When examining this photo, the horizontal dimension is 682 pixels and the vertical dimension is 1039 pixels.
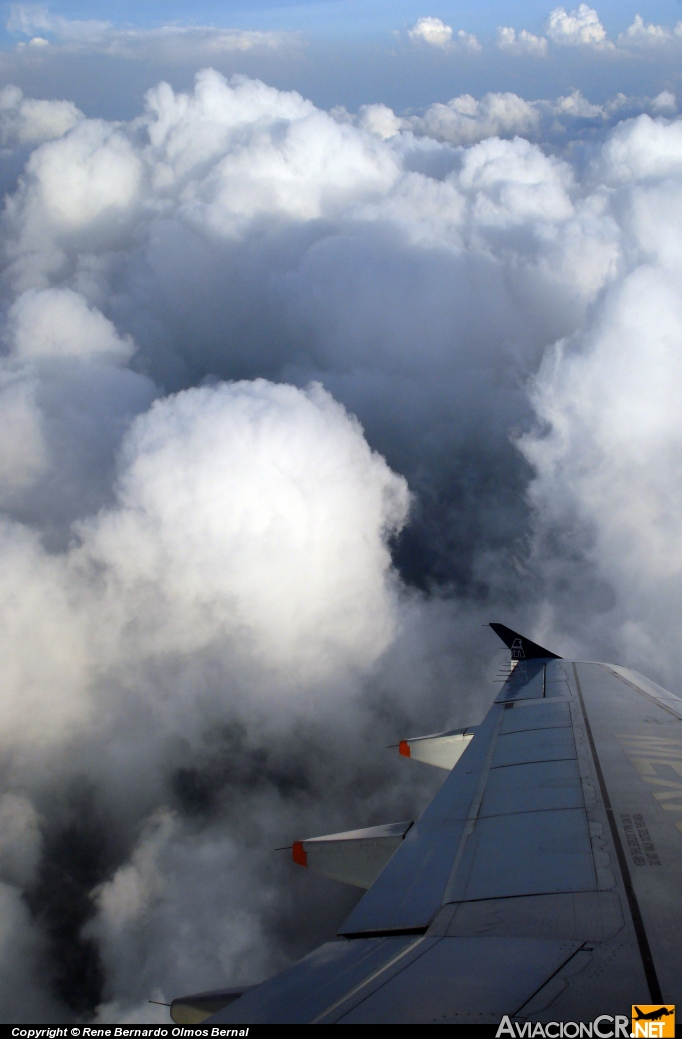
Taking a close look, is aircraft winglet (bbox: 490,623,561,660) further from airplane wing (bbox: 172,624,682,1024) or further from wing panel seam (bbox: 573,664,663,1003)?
wing panel seam (bbox: 573,664,663,1003)

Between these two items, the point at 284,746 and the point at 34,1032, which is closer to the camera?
the point at 34,1032

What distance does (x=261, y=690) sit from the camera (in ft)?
436

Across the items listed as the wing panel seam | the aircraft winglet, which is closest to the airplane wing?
the wing panel seam

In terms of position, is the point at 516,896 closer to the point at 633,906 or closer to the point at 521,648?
the point at 633,906

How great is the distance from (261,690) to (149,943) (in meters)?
51.5

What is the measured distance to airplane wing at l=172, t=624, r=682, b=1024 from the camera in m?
4.17

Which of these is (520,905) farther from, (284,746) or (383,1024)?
(284,746)

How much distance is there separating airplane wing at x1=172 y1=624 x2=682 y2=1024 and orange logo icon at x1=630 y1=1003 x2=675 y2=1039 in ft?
0.20

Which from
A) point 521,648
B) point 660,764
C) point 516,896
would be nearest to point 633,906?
point 516,896

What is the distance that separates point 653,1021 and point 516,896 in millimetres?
1864

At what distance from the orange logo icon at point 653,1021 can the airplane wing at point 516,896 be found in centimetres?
6

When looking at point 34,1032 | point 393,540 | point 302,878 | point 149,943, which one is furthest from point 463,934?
point 393,540

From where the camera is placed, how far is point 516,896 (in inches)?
227

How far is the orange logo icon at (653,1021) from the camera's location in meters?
3.83
